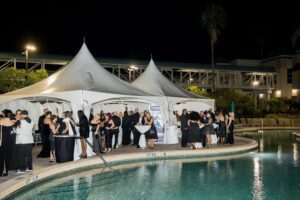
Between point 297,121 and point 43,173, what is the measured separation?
26655 mm

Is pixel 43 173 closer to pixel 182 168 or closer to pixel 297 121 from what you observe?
pixel 182 168

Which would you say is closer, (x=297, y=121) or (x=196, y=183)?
(x=196, y=183)

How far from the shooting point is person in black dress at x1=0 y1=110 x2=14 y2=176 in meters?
8.90

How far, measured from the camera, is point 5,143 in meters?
9.02

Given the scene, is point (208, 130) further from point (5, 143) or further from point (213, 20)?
point (213, 20)

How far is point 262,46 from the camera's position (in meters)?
71.2

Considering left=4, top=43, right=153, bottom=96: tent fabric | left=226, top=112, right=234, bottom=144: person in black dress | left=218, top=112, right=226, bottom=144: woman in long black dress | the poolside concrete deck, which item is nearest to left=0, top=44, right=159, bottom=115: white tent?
left=4, top=43, right=153, bottom=96: tent fabric

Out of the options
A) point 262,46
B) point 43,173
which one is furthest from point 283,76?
point 43,173

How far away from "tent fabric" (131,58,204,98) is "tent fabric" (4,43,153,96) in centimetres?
229

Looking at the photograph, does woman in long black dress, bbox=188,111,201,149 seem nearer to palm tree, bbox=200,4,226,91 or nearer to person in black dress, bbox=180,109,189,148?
person in black dress, bbox=180,109,189,148

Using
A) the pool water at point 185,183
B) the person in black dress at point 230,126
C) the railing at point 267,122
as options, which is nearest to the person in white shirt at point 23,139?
the pool water at point 185,183

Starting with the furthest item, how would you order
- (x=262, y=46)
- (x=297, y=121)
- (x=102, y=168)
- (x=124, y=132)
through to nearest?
(x=262, y=46) → (x=297, y=121) → (x=124, y=132) → (x=102, y=168)

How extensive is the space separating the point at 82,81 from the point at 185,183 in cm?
614

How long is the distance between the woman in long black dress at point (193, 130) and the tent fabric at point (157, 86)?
233cm
